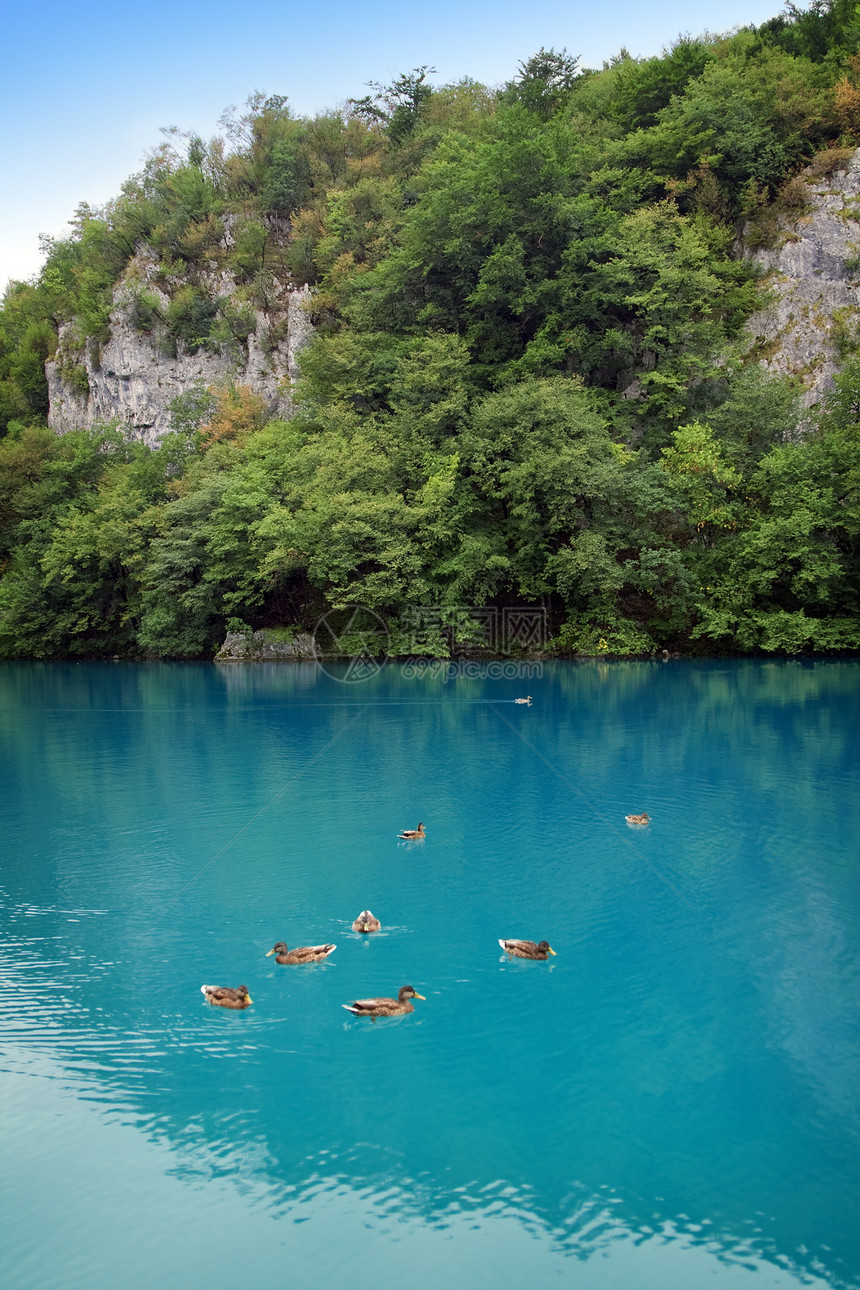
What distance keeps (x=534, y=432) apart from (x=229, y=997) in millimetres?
28774

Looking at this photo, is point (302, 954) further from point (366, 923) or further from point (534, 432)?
point (534, 432)

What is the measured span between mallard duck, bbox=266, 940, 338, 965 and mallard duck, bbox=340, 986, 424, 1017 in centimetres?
95

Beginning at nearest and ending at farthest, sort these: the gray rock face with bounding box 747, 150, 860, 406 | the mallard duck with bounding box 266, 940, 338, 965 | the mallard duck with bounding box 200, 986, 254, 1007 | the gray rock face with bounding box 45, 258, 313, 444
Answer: the mallard duck with bounding box 200, 986, 254, 1007
the mallard duck with bounding box 266, 940, 338, 965
the gray rock face with bounding box 747, 150, 860, 406
the gray rock face with bounding box 45, 258, 313, 444

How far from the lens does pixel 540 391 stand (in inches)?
1339

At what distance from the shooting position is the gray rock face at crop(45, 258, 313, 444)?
52.3m

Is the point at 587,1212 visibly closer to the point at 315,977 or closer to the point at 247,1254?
the point at 247,1254

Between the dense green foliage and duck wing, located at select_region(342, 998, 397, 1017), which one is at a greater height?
the dense green foliage

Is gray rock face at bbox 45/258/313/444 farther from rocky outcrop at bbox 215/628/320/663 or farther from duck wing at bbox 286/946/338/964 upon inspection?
duck wing at bbox 286/946/338/964

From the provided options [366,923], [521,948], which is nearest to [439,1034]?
[521,948]

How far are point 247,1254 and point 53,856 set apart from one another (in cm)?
831

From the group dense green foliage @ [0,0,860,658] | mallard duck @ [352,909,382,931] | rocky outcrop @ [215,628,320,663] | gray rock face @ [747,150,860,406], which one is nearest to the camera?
mallard duck @ [352,909,382,931]

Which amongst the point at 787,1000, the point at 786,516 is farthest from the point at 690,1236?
the point at 786,516

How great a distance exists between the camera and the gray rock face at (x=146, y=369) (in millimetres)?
52344

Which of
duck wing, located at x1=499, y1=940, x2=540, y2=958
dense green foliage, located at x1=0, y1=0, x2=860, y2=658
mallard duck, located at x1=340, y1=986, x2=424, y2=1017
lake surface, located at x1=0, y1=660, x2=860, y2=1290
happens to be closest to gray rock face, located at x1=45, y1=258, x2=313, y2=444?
dense green foliage, located at x1=0, y1=0, x2=860, y2=658
